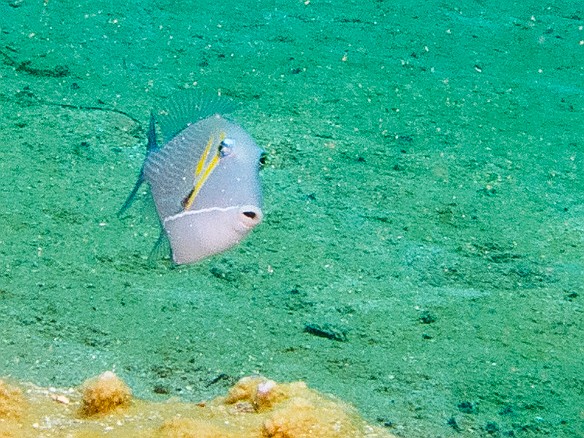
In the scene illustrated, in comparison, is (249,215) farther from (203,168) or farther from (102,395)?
(102,395)

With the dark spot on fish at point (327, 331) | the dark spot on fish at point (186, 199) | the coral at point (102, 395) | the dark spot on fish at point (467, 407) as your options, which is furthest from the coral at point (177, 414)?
the dark spot on fish at point (186, 199)

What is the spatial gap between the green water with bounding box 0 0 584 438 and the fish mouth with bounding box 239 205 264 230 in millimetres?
357

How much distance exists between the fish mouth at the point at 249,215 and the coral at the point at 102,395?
3.48ft

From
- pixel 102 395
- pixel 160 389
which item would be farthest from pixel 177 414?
pixel 160 389

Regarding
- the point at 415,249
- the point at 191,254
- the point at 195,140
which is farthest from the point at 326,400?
the point at 415,249

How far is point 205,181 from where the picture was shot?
166 cm

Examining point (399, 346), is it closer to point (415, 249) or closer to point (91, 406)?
point (415, 249)

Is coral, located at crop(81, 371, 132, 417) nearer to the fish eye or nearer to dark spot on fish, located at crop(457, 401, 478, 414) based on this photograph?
the fish eye

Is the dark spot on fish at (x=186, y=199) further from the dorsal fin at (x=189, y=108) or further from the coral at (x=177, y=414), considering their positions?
the coral at (x=177, y=414)

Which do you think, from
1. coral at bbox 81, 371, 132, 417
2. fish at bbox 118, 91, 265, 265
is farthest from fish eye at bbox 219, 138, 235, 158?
coral at bbox 81, 371, 132, 417

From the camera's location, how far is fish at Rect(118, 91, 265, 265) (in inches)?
63.4

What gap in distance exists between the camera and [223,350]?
10.1ft

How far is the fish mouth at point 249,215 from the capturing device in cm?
159

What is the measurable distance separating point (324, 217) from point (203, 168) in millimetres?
2658
